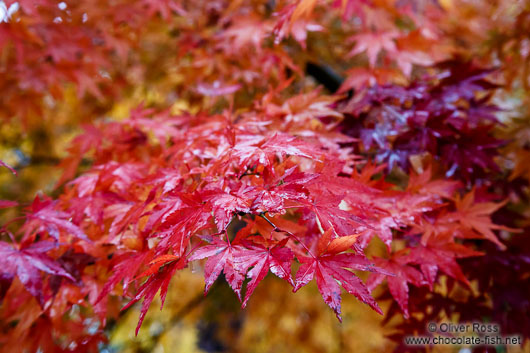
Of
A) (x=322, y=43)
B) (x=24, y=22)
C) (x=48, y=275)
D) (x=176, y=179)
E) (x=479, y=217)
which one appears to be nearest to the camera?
(x=176, y=179)

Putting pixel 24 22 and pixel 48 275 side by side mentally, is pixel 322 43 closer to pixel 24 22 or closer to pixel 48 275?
pixel 24 22

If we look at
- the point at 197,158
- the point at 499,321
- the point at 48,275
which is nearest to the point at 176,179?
the point at 197,158

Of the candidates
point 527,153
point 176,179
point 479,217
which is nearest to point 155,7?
point 176,179

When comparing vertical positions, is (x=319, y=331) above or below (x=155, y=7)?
below

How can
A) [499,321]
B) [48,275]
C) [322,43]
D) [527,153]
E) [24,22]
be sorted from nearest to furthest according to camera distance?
[48,275]
[499,321]
[527,153]
[24,22]
[322,43]

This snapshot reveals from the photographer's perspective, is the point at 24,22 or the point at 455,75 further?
the point at 24,22

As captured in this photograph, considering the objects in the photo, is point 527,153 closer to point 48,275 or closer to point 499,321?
point 499,321

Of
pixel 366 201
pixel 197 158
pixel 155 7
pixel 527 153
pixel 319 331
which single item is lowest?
pixel 319 331
